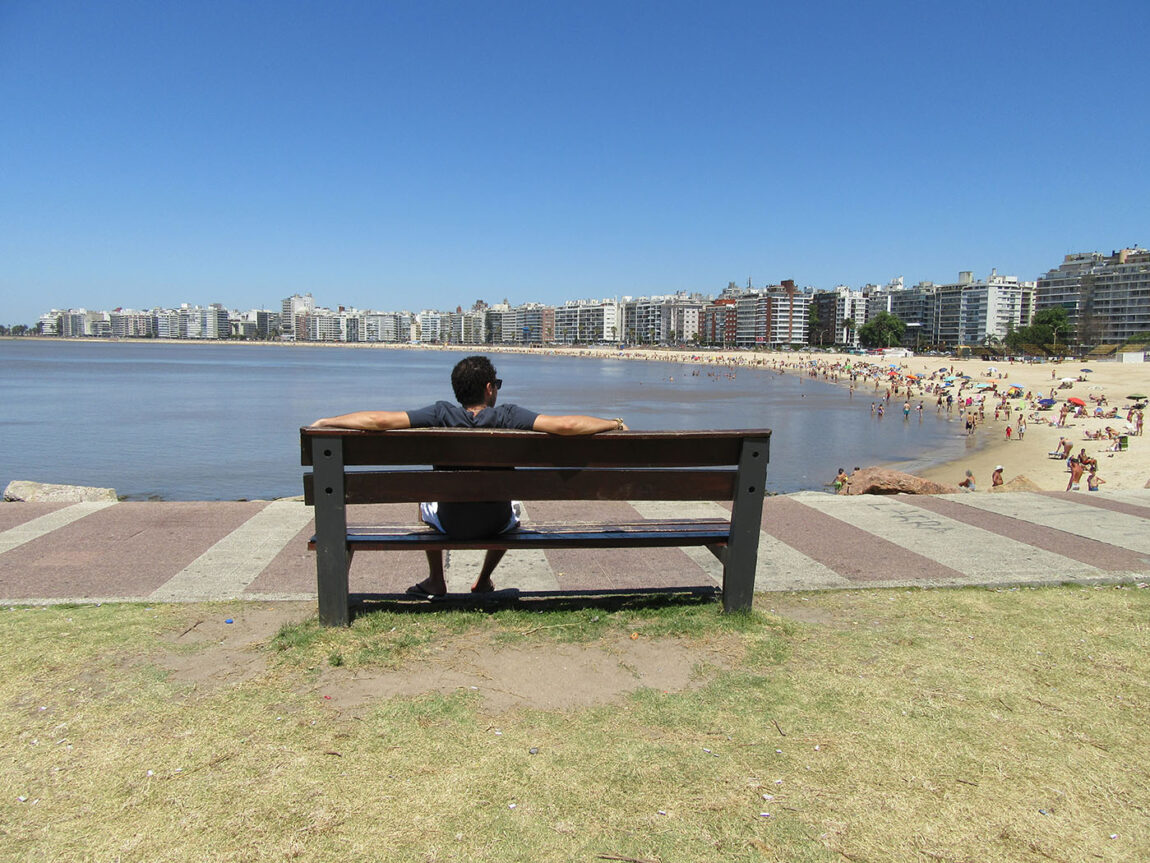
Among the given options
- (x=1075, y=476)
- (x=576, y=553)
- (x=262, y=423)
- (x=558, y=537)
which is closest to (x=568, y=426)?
(x=558, y=537)

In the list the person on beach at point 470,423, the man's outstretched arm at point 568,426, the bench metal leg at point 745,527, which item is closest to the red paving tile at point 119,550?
the person on beach at point 470,423

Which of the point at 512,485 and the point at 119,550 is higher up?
the point at 512,485

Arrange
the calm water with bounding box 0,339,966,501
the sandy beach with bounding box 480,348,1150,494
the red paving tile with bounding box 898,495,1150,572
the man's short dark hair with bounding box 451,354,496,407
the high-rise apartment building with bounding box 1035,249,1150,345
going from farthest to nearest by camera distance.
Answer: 1. the high-rise apartment building with bounding box 1035,249,1150,345
2. the sandy beach with bounding box 480,348,1150,494
3. the calm water with bounding box 0,339,966,501
4. the red paving tile with bounding box 898,495,1150,572
5. the man's short dark hair with bounding box 451,354,496,407

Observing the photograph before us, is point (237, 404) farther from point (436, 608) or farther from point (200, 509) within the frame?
point (436, 608)

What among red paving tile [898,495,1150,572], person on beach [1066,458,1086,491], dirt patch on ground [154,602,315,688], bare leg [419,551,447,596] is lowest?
person on beach [1066,458,1086,491]

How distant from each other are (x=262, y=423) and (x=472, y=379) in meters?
32.3

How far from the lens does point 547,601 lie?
4066 millimetres

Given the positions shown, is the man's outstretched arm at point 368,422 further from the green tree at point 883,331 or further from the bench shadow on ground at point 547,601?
the green tree at point 883,331

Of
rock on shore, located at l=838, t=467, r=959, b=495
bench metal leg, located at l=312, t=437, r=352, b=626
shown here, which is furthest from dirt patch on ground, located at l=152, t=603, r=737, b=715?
rock on shore, located at l=838, t=467, r=959, b=495

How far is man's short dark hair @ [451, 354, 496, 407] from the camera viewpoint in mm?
3830

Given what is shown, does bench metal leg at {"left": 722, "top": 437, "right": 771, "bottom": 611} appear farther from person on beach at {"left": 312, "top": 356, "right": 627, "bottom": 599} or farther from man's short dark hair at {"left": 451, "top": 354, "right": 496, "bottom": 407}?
man's short dark hair at {"left": 451, "top": 354, "right": 496, "bottom": 407}

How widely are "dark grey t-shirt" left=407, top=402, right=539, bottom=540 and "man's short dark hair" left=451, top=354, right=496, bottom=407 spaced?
136 millimetres

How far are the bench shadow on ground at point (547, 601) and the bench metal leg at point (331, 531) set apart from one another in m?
0.17

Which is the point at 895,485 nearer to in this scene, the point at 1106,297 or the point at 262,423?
the point at 262,423
